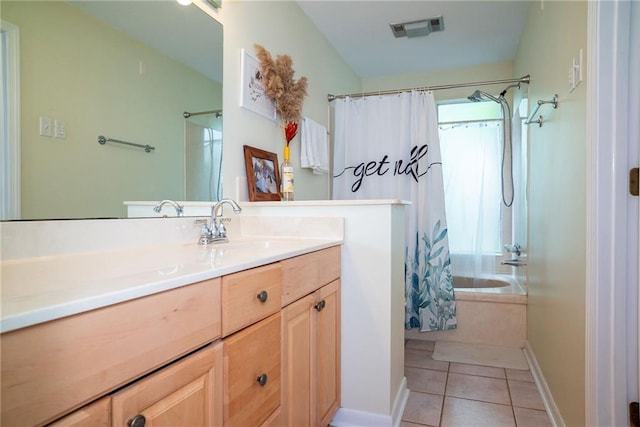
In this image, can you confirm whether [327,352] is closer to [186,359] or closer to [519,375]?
[186,359]

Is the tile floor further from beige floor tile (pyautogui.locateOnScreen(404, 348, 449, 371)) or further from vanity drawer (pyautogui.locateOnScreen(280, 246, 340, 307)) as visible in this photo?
vanity drawer (pyautogui.locateOnScreen(280, 246, 340, 307))

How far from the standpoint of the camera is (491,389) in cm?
197

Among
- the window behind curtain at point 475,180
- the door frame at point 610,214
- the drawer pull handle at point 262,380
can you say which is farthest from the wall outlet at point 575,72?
the window behind curtain at point 475,180

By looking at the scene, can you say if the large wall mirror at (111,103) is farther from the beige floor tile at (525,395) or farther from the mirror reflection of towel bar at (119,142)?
the beige floor tile at (525,395)

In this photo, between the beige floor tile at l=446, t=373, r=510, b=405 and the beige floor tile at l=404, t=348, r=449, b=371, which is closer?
the beige floor tile at l=446, t=373, r=510, b=405

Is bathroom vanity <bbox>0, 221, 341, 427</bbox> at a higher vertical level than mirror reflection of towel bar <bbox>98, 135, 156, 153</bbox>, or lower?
lower

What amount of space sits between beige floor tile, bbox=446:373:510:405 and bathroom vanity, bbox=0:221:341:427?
0.98 m

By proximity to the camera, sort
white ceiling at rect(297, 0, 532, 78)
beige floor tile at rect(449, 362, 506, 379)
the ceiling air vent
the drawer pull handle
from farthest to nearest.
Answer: the ceiling air vent → white ceiling at rect(297, 0, 532, 78) → beige floor tile at rect(449, 362, 506, 379) → the drawer pull handle

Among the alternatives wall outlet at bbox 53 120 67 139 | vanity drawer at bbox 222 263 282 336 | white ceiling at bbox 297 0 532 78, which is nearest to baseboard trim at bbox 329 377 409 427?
vanity drawer at bbox 222 263 282 336

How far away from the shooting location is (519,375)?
213cm

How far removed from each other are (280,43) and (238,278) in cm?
183

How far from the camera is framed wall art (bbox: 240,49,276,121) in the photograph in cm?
187

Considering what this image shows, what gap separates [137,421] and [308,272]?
0.75m

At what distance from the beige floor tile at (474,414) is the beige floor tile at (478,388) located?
0.05 meters
